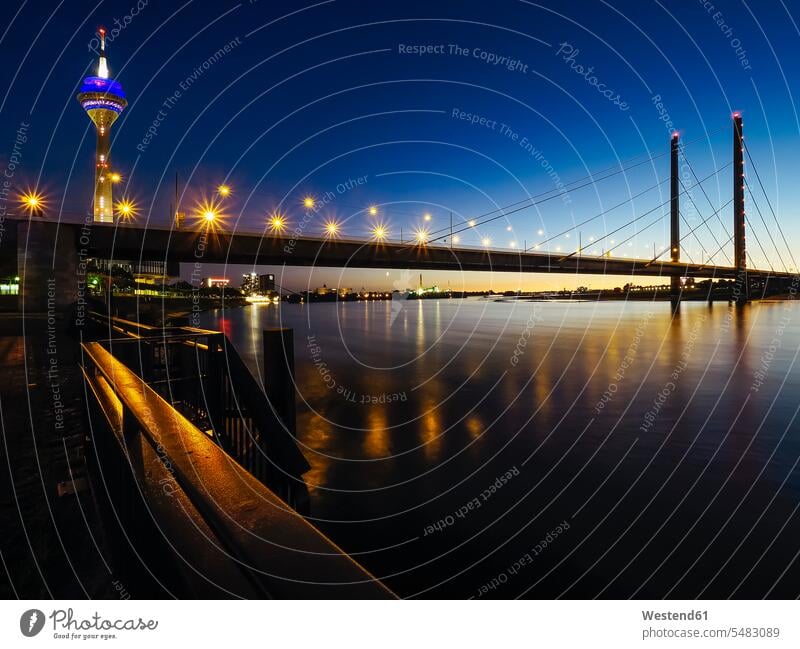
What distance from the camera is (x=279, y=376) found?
721 cm

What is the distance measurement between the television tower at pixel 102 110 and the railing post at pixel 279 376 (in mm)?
132037

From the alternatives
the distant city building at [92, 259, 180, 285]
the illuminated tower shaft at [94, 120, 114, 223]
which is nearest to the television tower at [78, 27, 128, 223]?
the illuminated tower shaft at [94, 120, 114, 223]

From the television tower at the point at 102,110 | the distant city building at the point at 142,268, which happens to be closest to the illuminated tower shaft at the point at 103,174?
the television tower at the point at 102,110

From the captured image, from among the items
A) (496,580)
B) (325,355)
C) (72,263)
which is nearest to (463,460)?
(496,580)

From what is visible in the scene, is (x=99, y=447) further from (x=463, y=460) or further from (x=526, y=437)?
(x=526, y=437)

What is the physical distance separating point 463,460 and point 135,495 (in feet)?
24.5

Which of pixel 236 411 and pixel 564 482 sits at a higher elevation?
pixel 236 411

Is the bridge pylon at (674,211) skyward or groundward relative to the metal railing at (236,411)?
skyward

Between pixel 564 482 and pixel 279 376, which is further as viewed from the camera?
pixel 564 482

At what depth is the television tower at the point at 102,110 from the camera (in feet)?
391
